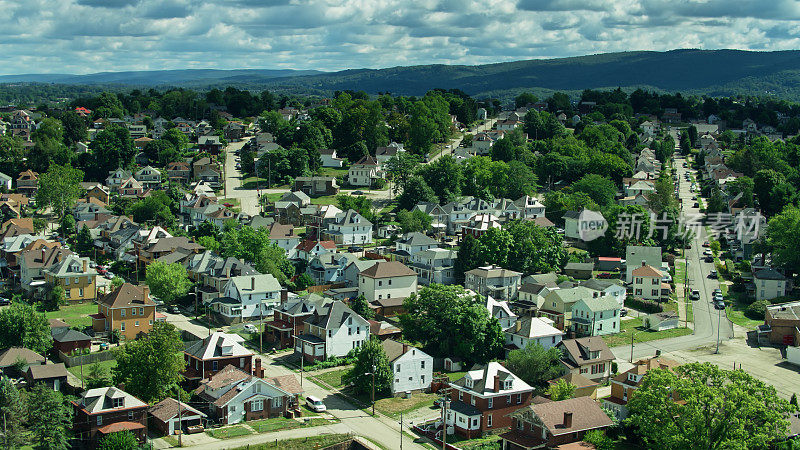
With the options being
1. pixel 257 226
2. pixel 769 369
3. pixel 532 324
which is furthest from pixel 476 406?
pixel 257 226

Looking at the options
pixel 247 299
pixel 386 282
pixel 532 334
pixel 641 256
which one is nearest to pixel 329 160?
pixel 386 282

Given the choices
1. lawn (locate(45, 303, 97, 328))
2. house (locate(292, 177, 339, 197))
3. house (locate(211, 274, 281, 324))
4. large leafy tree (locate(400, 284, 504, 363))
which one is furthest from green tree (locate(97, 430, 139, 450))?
house (locate(292, 177, 339, 197))

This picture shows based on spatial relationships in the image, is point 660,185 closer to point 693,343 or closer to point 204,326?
point 693,343

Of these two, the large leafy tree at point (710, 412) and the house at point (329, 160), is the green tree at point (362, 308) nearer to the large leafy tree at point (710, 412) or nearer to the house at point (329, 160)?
the large leafy tree at point (710, 412)

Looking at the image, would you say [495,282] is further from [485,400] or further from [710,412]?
[710,412]

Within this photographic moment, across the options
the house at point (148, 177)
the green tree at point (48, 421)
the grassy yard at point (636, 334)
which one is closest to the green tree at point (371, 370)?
the green tree at point (48, 421)

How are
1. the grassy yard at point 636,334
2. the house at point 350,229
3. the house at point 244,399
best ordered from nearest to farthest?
1. the house at point 244,399
2. the grassy yard at point 636,334
3. the house at point 350,229
